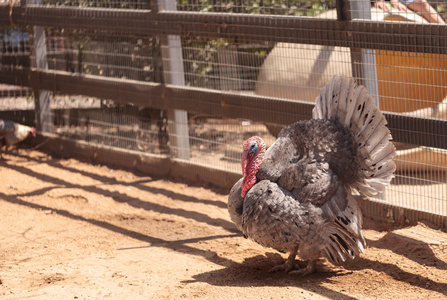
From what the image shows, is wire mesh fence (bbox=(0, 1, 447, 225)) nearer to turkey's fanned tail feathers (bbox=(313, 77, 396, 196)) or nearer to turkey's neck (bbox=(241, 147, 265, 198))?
turkey's fanned tail feathers (bbox=(313, 77, 396, 196))

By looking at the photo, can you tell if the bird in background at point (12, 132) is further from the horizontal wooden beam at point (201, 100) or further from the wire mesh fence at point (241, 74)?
the horizontal wooden beam at point (201, 100)

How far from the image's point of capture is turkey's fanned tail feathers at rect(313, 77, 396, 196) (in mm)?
4121

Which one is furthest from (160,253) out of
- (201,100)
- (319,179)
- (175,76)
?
(175,76)

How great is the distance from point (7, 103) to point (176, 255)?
544cm

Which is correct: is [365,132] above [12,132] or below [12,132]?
above

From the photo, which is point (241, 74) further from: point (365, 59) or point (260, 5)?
point (365, 59)

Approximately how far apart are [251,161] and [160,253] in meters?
1.17

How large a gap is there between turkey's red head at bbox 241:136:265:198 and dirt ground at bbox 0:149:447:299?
67cm

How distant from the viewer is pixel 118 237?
516 cm

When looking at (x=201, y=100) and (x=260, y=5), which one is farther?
(x=260, y=5)

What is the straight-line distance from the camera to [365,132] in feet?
13.6

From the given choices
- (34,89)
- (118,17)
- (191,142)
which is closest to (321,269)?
(191,142)

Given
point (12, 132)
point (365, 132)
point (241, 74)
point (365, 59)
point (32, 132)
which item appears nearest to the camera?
point (365, 132)

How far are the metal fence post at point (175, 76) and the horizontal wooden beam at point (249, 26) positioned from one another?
17 cm
